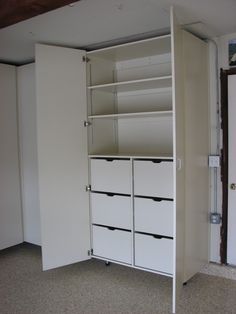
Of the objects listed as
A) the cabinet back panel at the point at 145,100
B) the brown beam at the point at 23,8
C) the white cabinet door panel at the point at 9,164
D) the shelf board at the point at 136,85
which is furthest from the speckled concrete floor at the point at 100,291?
the brown beam at the point at 23,8

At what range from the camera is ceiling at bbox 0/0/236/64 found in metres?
2.13

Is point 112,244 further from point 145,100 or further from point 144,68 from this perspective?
point 144,68

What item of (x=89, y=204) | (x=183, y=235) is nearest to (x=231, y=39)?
(x=183, y=235)

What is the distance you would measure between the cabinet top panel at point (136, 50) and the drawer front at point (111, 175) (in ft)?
3.35

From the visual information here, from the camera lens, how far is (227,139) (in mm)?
2865

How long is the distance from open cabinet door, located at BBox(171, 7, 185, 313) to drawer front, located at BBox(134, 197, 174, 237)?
0.56 ft

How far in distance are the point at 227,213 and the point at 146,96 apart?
1389mm

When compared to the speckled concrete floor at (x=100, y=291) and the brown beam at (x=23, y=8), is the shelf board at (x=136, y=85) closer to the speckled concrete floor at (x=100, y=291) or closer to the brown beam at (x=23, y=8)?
the brown beam at (x=23, y=8)

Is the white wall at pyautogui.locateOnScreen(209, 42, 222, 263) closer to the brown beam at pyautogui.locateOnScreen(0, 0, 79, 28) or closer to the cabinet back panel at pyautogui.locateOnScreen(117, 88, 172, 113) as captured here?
the cabinet back panel at pyautogui.locateOnScreen(117, 88, 172, 113)

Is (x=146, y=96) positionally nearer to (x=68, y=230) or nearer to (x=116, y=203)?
(x=116, y=203)

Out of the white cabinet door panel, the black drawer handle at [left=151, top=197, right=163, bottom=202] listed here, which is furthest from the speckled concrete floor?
the black drawer handle at [left=151, top=197, right=163, bottom=202]

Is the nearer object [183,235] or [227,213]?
[183,235]

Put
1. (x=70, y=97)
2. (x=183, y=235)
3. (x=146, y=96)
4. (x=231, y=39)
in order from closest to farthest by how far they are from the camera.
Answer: (x=183, y=235), (x=231, y=39), (x=70, y=97), (x=146, y=96)

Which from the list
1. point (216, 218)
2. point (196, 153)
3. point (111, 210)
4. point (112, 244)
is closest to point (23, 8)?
point (196, 153)
